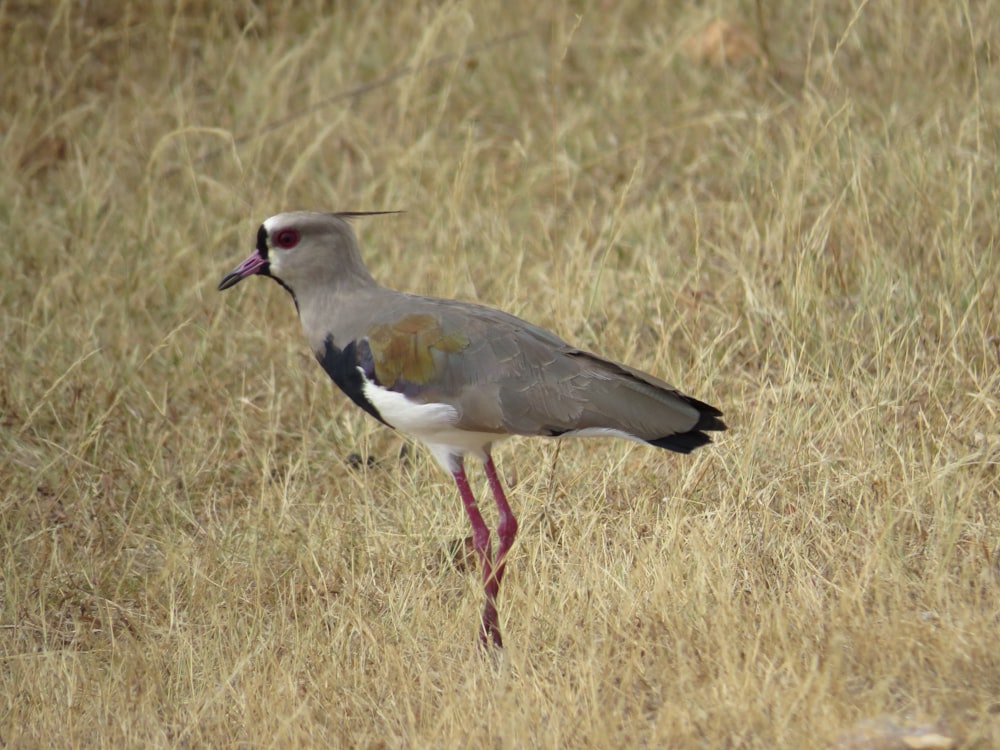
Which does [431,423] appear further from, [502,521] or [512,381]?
[502,521]

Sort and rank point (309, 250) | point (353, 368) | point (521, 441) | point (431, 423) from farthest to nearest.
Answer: point (521, 441), point (309, 250), point (353, 368), point (431, 423)

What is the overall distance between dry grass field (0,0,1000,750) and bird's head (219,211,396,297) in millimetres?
753

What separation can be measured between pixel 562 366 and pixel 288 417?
1.76 m

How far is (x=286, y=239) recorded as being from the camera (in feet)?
14.4

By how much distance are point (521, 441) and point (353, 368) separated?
1150 millimetres

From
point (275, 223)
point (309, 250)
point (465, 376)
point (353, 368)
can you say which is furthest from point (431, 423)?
point (275, 223)

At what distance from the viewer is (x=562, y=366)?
13.6 ft

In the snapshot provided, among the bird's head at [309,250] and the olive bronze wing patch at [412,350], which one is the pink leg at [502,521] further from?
the bird's head at [309,250]

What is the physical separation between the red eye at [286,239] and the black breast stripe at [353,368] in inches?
13.7

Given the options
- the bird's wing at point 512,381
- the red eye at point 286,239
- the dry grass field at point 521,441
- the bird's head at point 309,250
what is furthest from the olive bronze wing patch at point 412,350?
the dry grass field at point 521,441

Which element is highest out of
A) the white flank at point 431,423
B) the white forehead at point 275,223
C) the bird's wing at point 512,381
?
the white forehead at point 275,223

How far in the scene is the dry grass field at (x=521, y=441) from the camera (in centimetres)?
365

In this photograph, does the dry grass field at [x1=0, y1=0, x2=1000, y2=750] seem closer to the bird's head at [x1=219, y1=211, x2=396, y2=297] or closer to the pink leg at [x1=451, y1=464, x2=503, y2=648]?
the pink leg at [x1=451, y1=464, x2=503, y2=648]

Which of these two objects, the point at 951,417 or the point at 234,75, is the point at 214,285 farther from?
the point at 951,417
